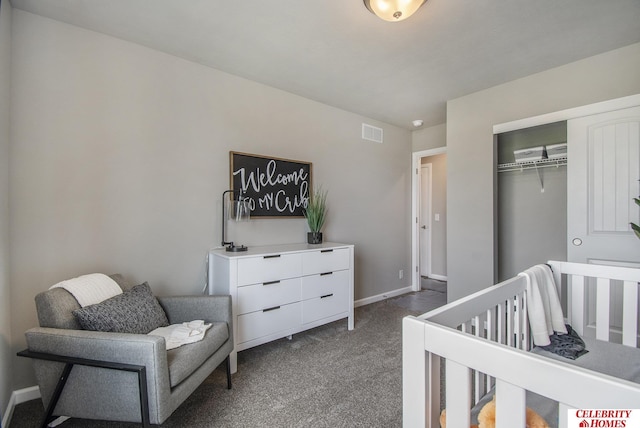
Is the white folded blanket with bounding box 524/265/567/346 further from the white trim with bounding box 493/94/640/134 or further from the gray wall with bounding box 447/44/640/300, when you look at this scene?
the white trim with bounding box 493/94/640/134

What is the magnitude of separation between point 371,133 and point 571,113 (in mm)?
2001

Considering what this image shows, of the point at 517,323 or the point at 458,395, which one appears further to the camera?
the point at 517,323

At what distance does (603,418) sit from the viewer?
601mm

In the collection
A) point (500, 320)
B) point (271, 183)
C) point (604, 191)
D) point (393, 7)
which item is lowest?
point (500, 320)

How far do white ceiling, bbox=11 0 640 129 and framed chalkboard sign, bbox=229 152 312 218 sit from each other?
2.56ft

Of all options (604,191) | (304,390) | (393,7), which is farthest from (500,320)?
(604,191)

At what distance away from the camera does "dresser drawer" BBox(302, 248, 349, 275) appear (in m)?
2.58

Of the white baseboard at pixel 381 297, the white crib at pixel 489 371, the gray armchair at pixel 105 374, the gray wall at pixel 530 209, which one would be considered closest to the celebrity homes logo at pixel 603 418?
the white crib at pixel 489 371

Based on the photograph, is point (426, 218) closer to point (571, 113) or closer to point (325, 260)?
point (571, 113)

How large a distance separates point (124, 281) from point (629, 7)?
144 inches

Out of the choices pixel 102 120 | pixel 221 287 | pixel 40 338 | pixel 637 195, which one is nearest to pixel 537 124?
pixel 637 195

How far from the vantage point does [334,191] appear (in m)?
3.40

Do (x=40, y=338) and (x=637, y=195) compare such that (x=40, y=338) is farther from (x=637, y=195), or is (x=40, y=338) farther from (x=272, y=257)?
(x=637, y=195)

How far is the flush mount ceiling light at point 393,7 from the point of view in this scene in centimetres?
160
